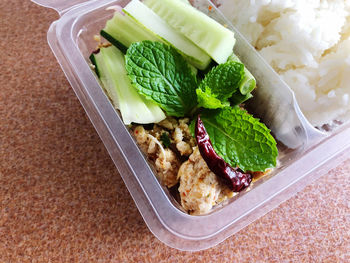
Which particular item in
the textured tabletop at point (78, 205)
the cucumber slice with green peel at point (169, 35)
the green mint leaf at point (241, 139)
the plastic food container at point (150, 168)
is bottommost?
the textured tabletop at point (78, 205)

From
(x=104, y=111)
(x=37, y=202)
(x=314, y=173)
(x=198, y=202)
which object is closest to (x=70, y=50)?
→ (x=104, y=111)

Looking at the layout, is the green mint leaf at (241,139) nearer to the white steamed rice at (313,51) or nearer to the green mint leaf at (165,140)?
the green mint leaf at (165,140)

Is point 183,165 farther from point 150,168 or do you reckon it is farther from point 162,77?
point 162,77

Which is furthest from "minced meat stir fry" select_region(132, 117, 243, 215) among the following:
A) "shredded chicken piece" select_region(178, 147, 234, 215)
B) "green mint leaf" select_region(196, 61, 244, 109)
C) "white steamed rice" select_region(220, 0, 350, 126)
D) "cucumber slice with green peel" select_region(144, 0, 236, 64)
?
"white steamed rice" select_region(220, 0, 350, 126)

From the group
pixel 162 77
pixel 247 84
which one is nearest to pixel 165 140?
pixel 162 77

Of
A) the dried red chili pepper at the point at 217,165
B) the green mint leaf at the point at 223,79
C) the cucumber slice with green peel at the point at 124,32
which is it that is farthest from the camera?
the cucumber slice with green peel at the point at 124,32

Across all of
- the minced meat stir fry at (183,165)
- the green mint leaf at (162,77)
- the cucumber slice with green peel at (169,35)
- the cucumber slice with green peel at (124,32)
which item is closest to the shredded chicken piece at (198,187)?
the minced meat stir fry at (183,165)
